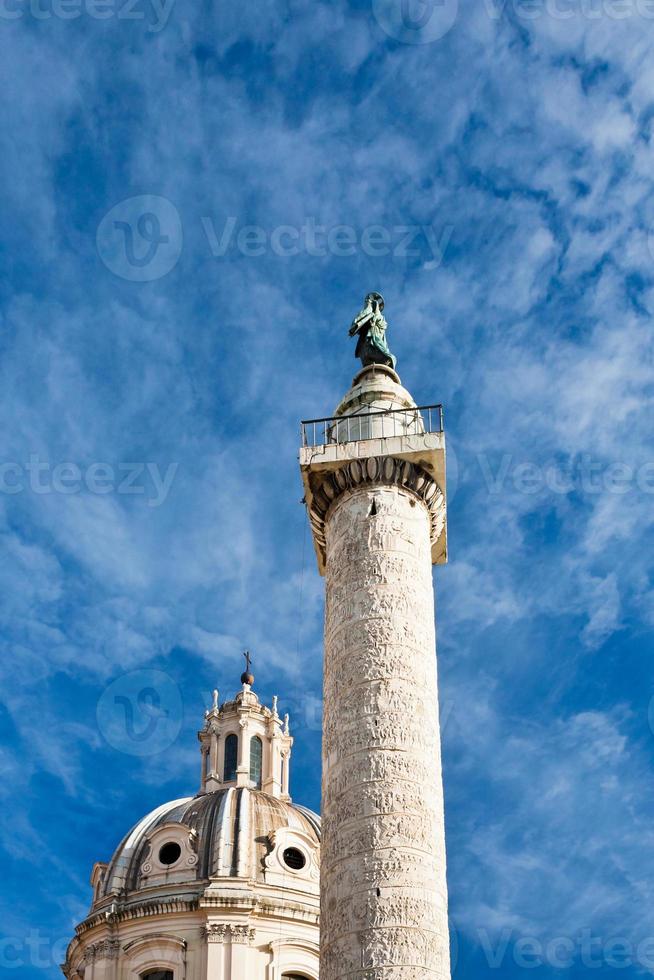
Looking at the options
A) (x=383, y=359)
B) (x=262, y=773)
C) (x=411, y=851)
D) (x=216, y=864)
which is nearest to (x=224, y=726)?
(x=262, y=773)

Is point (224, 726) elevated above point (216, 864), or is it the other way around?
point (224, 726)

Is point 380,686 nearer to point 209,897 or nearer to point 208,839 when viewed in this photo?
point 209,897

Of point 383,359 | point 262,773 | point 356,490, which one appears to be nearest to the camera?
point 356,490

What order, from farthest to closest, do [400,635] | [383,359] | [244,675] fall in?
[244,675] → [383,359] → [400,635]

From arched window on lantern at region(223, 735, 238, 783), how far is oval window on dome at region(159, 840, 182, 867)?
5.86 metres

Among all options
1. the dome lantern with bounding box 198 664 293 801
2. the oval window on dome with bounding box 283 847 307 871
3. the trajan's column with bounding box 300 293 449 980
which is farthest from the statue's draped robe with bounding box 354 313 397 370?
the dome lantern with bounding box 198 664 293 801

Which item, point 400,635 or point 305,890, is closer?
point 400,635

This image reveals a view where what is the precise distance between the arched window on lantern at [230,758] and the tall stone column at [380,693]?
990 inches

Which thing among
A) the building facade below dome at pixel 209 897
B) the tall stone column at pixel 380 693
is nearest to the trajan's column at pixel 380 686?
the tall stone column at pixel 380 693

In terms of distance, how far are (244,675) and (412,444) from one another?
99.3 ft

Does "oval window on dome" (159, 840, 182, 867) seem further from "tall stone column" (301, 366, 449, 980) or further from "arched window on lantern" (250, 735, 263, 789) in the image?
"tall stone column" (301, 366, 449, 980)

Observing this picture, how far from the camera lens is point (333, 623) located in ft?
57.6

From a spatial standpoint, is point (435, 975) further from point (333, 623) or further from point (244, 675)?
point (244, 675)

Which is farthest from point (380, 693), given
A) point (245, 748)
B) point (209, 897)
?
point (245, 748)
